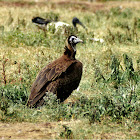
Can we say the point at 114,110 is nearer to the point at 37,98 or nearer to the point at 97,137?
the point at 97,137

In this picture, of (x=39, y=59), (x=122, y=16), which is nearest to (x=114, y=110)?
(x=39, y=59)

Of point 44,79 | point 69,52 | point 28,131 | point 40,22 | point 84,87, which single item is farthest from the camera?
point 40,22

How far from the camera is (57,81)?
20.9 feet

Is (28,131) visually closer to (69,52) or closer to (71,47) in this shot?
(69,52)

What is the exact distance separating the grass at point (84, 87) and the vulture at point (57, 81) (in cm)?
17

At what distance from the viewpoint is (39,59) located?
348 inches

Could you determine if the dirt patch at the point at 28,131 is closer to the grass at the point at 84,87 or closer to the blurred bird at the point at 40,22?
the grass at the point at 84,87

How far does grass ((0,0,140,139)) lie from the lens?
5.37m

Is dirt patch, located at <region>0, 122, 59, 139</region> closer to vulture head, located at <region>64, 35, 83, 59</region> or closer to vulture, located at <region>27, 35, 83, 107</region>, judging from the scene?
vulture, located at <region>27, 35, 83, 107</region>

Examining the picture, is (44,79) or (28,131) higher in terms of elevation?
(44,79)

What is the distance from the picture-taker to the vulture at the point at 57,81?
630 centimetres

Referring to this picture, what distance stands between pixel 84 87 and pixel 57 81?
4.13ft

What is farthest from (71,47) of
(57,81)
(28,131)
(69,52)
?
(28,131)

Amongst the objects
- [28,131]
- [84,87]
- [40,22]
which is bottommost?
[28,131]
